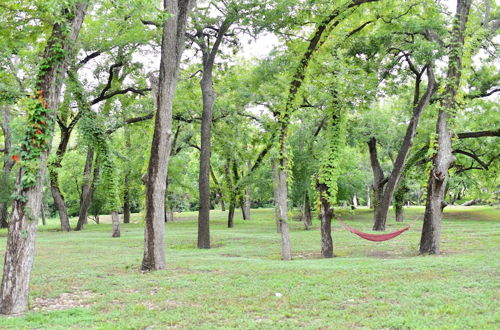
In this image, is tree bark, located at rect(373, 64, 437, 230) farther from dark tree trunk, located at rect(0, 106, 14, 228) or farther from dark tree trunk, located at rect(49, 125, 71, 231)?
dark tree trunk, located at rect(0, 106, 14, 228)

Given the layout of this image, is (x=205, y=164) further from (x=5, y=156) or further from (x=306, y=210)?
(x=5, y=156)

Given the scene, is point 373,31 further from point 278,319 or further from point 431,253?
point 278,319

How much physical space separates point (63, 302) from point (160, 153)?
3.74 meters

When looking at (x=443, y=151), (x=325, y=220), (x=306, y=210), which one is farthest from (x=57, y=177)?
(x=443, y=151)

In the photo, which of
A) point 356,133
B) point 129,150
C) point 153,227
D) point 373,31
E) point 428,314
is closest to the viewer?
point 428,314

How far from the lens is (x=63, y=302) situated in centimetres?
668

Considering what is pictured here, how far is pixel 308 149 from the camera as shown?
23172 millimetres

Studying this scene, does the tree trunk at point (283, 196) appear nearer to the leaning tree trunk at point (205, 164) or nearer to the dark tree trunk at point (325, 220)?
the dark tree trunk at point (325, 220)

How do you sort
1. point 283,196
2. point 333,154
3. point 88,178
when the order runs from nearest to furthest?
point 333,154
point 283,196
point 88,178

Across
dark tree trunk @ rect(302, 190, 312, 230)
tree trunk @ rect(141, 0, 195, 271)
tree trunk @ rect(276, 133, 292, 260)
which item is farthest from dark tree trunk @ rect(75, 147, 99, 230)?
tree trunk @ rect(141, 0, 195, 271)

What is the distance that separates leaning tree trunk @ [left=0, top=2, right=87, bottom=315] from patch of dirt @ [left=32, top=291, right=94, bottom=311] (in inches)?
13.0

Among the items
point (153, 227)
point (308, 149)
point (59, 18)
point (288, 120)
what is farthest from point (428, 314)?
point (308, 149)

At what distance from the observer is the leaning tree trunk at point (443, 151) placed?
37.4ft

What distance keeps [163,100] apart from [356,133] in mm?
15547
